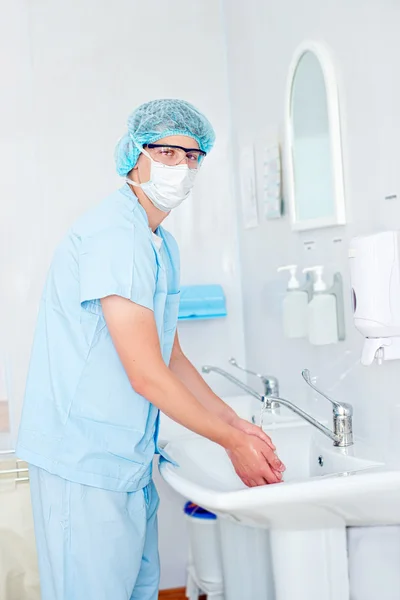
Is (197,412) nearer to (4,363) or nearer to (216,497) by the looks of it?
(216,497)

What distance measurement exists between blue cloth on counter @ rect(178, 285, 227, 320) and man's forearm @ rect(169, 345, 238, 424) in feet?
2.00

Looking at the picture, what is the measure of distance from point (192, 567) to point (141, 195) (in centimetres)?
133

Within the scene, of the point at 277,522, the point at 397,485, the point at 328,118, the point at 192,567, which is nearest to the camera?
the point at 397,485

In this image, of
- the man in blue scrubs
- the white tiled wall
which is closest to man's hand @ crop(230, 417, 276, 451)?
the man in blue scrubs

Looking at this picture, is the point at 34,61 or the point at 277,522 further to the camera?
the point at 34,61

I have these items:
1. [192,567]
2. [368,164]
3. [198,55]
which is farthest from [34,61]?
[192,567]

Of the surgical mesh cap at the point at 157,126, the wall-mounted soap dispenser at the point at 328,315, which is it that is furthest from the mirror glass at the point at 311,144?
the surgical mesh cap at the point at 157,126

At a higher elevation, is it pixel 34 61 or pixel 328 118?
pixel 34 61

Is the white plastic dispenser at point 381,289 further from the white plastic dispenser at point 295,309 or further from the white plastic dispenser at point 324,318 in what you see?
the white plastic dispenser at point 295,309

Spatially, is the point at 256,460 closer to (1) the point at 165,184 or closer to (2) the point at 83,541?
(2) the point at 83,541

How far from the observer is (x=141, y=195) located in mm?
1595

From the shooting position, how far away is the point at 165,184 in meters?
1.56

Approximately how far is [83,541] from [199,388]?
44 cm

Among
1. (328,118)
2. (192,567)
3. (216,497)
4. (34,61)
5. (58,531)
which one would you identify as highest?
(34,61)
